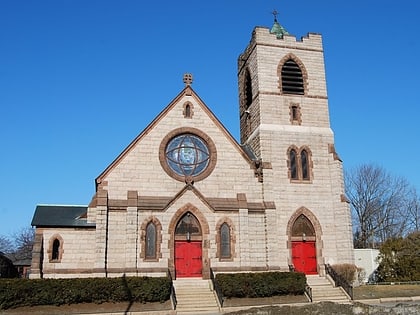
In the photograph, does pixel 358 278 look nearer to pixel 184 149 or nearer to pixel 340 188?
pixel 340 188

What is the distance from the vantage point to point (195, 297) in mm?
23422

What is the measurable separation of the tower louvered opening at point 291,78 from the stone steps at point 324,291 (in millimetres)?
11973

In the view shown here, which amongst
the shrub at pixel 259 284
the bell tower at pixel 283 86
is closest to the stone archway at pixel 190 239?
the shrub at pixel 259 284

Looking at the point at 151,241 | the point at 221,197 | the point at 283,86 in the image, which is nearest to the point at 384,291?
the point at 221,197

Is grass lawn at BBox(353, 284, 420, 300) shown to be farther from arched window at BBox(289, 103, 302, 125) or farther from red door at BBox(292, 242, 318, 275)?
arched window at BBox(289, 103, 302, 125)

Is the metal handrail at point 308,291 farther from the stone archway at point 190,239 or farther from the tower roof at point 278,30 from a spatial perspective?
the tower roof at point 278,30

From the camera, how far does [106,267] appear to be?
2459cm

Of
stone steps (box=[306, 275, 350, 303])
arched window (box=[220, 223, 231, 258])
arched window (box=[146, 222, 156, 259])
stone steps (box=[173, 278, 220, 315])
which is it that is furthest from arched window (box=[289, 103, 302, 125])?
stone steps (box=[173, 278, 220, 315])

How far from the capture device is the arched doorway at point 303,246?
91.1 feet

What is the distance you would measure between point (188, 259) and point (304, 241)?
704cm

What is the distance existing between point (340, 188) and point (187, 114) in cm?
1034

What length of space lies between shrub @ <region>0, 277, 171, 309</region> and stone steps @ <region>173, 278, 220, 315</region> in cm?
102

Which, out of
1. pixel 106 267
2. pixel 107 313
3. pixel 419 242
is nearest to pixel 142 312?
pixel 107 313

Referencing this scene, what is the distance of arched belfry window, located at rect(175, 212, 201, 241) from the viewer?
2605cm
